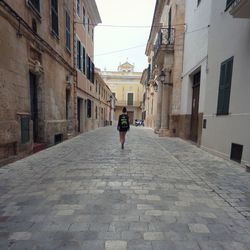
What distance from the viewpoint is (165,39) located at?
470 inches

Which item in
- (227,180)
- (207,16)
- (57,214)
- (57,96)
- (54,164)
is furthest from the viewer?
(57,96)

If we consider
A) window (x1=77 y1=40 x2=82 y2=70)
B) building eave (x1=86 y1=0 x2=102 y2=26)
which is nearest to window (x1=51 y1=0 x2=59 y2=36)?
window (x1=77 y1=40 x2=82 y2=70)

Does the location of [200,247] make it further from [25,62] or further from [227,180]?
[25,62]

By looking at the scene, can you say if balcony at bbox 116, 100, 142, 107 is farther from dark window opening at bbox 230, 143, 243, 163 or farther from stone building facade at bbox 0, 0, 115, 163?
dark window opening at bbox 230, 143, 243, 163

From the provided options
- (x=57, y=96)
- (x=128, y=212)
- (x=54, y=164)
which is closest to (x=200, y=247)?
(x=128, y=212)

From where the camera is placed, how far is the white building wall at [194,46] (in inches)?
296

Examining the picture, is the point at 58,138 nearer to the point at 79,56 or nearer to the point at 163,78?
the point at 79,56

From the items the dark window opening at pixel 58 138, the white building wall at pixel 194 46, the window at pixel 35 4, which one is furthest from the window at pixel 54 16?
the white building wall at pixel 194 46

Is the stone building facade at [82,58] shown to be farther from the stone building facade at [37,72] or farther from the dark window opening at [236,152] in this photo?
the dark window opening at [236,152]

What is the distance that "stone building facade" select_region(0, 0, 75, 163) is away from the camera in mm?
4723

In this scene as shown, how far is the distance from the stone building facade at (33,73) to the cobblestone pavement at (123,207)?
4.33 feet

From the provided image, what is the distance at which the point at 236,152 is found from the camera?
16.9 ft

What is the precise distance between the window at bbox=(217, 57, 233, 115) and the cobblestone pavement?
1.97m

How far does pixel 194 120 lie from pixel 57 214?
8284 mm
